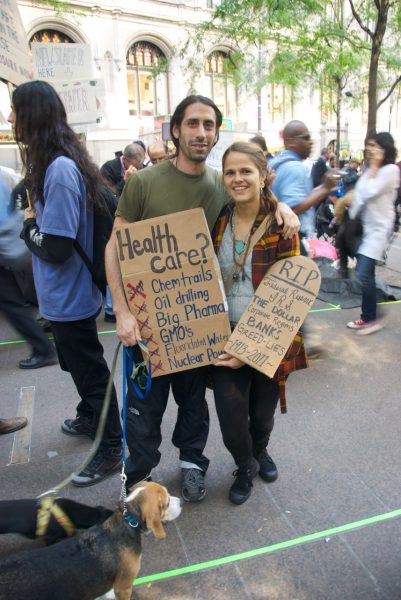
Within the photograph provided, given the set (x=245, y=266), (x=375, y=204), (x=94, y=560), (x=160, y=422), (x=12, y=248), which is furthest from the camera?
(x=375, y=204)

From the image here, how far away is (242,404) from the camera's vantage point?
7.54 feet

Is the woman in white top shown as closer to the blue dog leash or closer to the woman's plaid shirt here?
the woman's plaid shirt

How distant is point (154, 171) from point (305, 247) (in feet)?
7.64

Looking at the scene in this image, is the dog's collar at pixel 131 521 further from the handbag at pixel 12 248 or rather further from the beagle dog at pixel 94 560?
the handbag at pixel 12 248

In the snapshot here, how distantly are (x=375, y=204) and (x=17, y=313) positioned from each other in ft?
11.4

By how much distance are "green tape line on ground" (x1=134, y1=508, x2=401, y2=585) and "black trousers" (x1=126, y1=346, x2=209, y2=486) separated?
0.49 meters

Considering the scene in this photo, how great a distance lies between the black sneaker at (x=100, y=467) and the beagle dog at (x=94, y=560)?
79 centimetres

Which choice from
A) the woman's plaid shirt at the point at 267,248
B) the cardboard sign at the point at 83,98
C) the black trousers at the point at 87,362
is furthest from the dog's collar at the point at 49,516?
the cardboard sign at the point at 83,98

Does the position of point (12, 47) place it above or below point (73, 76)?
below

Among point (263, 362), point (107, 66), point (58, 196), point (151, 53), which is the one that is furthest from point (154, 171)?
point (151, 53)

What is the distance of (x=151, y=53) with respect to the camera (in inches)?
967

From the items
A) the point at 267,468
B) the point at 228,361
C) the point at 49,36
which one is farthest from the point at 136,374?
the point at 49,36

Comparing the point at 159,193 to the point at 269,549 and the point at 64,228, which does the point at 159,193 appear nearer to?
the point at 64,228

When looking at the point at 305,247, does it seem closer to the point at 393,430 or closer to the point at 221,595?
the point at 393,430
